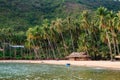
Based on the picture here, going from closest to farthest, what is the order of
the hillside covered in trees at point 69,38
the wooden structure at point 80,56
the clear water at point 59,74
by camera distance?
the clear water at point 59,74, the hillside covered in trees at point 69,38, the wooden structure at point 80,56

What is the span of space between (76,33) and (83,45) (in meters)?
11.1

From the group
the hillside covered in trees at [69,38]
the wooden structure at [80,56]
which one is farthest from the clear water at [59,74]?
the wooden structure at [80,56]

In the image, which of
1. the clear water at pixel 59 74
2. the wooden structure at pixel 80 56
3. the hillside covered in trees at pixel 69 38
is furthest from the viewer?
the wooden structure at pixel 80 56

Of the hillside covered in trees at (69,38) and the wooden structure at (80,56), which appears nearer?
the hillside covered in trees at (69,38)

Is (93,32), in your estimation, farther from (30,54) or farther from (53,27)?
(30,54)

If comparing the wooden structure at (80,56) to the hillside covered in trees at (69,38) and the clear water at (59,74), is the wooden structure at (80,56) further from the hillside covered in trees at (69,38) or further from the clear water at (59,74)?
the clear water at (59,74)

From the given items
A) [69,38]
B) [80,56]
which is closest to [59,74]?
[80,56]

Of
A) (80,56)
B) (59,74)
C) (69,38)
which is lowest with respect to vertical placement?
(80,56)

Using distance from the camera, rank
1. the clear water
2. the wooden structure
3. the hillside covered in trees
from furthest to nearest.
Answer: the wooden structure → the hillside covered in trees → the clear water

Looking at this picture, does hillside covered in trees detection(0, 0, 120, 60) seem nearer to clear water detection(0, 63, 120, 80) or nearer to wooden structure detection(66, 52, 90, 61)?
wooden structure detection(66, 52, 90, 61)

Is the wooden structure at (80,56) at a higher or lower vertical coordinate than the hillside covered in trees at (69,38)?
lower

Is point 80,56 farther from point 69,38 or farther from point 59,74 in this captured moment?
point 59,74

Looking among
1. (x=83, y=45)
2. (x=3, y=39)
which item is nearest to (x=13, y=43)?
(x=3, y=39)

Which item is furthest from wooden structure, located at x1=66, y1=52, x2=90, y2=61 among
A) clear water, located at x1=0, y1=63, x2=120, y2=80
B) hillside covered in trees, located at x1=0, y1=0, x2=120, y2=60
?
clear water, located at x1=0, y1=63, x2=120, y2=80
